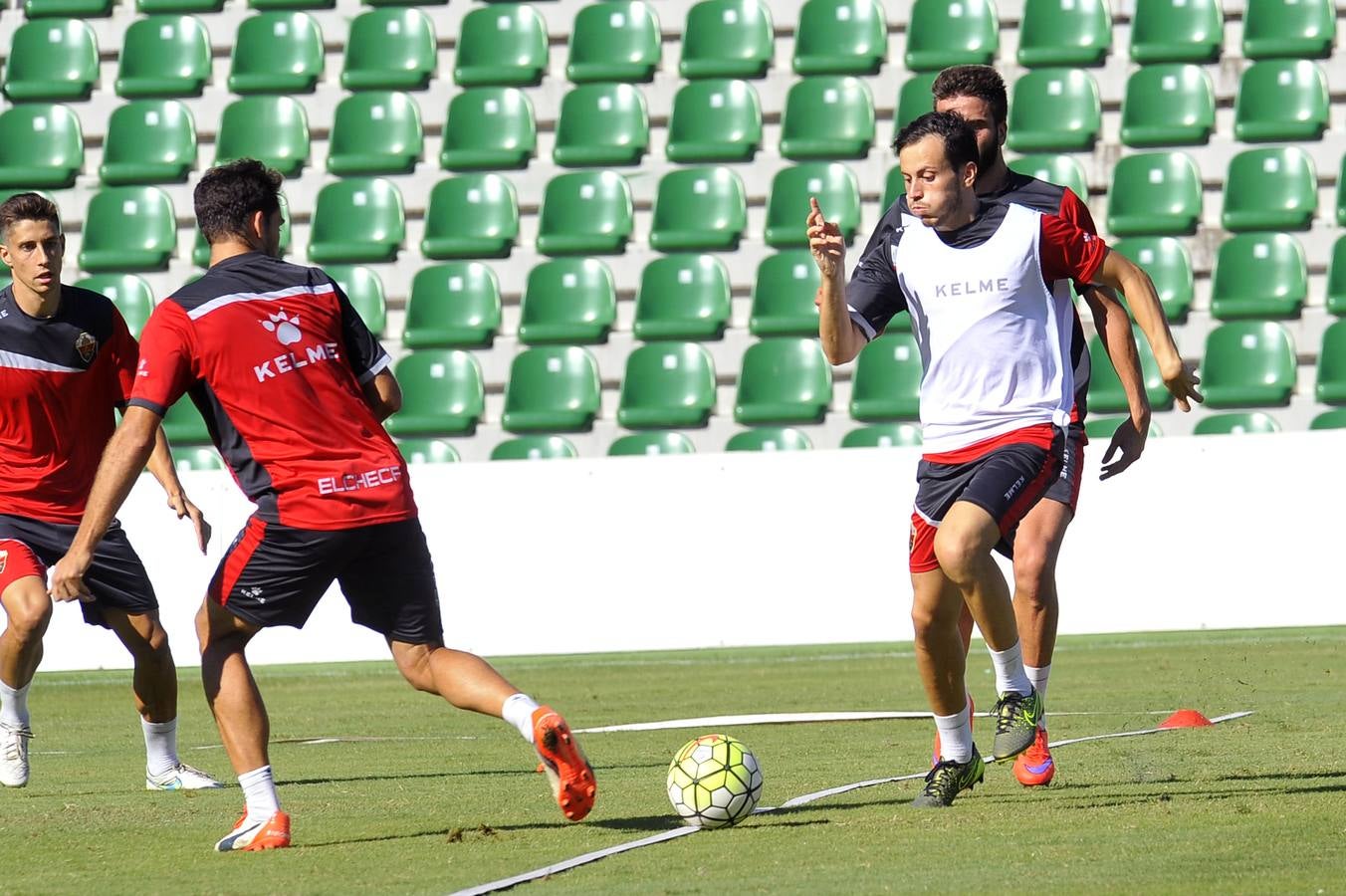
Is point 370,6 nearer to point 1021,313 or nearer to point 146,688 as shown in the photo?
point 146,688

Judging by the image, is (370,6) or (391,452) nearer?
(391,452)

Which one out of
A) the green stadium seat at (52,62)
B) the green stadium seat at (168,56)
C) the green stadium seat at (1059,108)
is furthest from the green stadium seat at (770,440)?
the green stadium seat at (52,62)

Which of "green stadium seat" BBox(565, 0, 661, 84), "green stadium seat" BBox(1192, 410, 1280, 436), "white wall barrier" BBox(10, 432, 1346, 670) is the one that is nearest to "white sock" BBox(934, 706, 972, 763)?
"white wall barrier" BBox(10, 432, 1346, 670)

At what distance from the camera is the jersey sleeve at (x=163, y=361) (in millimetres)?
5316

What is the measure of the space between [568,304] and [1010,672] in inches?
405

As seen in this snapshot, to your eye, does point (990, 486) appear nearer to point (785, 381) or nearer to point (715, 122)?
point (785, 381)

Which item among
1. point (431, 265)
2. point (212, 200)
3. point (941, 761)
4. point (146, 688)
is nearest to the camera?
point (212, 200)

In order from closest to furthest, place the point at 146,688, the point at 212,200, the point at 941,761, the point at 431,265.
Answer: the point at 212,200, the point at 941,761, the point at 146,688, the point at 431,265

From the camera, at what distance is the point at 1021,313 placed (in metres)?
5.96

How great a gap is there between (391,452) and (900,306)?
1796 millimetres

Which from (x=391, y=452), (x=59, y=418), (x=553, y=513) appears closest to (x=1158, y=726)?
(x=391, y=452)

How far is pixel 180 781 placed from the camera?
23.9 feet

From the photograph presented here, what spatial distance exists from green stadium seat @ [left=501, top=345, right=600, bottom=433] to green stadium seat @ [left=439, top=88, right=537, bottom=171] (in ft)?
7.14

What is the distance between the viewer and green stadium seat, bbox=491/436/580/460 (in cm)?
1505
